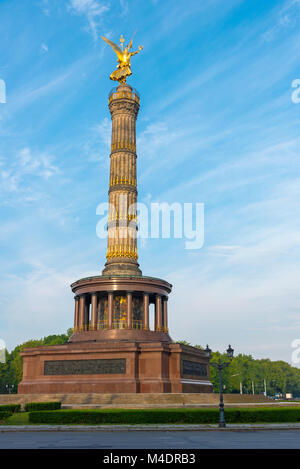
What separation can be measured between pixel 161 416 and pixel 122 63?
35890 millimetres

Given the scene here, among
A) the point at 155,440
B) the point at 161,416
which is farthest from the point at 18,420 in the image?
the point at 155,440

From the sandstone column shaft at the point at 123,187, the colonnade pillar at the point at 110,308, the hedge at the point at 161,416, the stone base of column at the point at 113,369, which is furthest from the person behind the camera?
the sandstone column shaft at the point at 123,187

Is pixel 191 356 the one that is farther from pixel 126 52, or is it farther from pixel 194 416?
pixel 126 52

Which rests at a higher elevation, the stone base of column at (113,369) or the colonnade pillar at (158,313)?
the colonnade pillar at (158,313)

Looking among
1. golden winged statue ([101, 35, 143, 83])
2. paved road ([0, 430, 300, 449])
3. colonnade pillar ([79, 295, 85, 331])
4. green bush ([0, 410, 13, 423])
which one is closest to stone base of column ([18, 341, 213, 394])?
colonnade pillar ([79, 295, 85, 331])

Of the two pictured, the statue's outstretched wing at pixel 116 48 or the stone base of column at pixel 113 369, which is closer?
the stone base of column at pixel 113 369

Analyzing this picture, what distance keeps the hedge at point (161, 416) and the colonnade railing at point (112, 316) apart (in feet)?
47.4

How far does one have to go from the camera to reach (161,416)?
21.1 meters

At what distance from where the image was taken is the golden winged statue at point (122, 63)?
46.0 metres

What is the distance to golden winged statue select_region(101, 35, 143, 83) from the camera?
46000 mm

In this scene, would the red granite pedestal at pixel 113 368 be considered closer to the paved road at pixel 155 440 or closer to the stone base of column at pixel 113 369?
the stone base of column at pixel 113 369

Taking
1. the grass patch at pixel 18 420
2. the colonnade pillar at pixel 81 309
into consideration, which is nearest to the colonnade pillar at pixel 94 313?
the colonnade pillar at pixel 81 309
